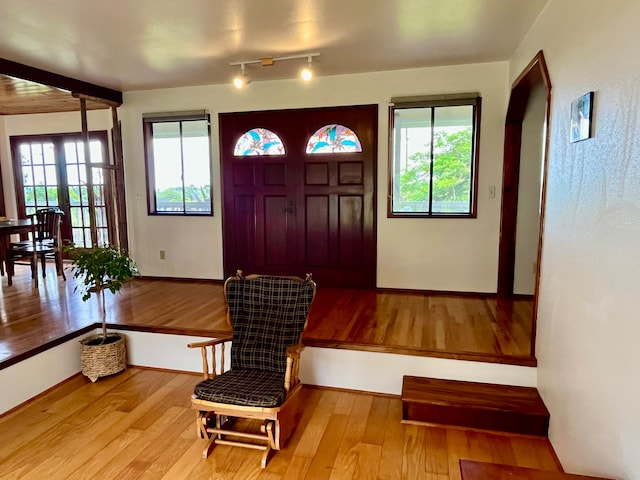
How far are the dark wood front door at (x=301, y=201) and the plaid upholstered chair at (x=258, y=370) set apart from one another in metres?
1.89

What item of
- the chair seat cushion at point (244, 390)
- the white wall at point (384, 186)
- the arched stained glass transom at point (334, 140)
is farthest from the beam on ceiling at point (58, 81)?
the chair seat cushion at point (244, 390)

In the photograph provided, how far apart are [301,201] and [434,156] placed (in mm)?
1484

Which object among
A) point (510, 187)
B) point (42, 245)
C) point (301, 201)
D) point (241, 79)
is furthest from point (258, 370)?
point (42, 245)

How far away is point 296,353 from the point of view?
238cm

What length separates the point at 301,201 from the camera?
4598mm

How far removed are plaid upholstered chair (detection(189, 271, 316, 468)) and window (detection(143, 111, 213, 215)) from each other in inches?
95.7

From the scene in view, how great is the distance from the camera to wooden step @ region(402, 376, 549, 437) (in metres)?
2.45

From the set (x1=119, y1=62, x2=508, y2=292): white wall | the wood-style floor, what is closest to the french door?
(x1=119, y1=62, x2=508, y2=292): white wall

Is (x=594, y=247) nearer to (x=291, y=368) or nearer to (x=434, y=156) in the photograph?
(x=291, y=368)

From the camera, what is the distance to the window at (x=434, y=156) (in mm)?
4105

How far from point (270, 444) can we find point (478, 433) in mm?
1248

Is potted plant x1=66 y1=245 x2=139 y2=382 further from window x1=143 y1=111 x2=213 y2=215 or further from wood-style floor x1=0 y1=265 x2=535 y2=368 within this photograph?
window x1=143 y1=111 x2=213 y2=215

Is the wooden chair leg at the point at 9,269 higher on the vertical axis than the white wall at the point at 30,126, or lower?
lower

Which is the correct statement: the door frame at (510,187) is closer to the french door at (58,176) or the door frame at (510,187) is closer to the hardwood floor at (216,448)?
the hardwood floor at (216,448)
